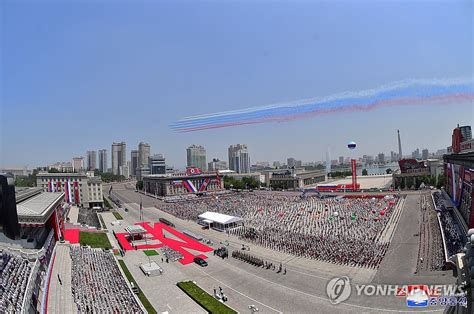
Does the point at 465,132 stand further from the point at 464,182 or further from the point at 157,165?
the point at 157,165

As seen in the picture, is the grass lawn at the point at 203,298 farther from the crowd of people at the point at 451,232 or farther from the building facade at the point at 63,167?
the building facade at the point at 63,167

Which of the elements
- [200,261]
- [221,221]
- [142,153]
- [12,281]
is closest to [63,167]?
[142,153]

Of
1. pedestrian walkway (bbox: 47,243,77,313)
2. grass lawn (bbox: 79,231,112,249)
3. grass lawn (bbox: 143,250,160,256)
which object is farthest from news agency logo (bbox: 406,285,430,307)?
grass lawn (bbox: 79,231,112,249)

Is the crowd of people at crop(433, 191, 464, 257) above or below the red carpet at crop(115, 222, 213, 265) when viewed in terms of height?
above

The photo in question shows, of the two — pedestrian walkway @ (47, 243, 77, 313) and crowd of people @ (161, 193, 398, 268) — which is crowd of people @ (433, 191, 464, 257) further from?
pedestrian walkway @ (47, 243, 77, 313)

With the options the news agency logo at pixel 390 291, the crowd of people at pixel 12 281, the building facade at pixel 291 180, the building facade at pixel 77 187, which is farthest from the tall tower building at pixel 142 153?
the news agency logo at pixel 390 291
